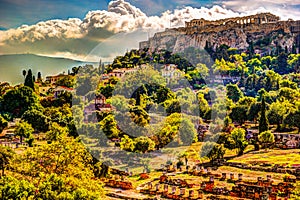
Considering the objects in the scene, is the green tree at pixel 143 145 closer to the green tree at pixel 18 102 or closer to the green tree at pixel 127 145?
the green tree at pixel 127 145

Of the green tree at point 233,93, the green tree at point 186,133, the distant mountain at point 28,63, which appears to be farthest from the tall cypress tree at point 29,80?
the green tree at point 233,93

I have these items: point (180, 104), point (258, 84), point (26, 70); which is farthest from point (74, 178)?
point (258, 84)

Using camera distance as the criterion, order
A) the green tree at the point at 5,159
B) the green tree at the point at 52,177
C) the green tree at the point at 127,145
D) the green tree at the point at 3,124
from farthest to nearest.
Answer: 1. the green tree at the point at 3,124
2. the green tree at the point at 127,145
3. the green tree at the point at 5,159
4. the green tree at the point at 52,177

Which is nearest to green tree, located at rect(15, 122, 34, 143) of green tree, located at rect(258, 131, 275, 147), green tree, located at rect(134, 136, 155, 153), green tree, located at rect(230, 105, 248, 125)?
green tree, located at rect(134, 136, 155, 153)

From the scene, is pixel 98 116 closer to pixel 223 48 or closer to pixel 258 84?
pixel 258 84

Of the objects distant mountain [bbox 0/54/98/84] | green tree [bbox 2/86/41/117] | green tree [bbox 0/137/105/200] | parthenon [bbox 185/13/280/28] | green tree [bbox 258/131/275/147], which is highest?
parthenon [bbox 185/13/280/28]

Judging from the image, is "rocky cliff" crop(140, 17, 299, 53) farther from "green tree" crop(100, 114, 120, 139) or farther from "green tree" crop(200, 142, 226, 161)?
"green tree" crop(200, 142, 226, 161)

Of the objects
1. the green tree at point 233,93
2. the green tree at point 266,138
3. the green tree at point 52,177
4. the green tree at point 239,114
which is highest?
the green tree at point 233,93

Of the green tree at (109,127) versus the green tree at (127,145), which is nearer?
the green tree at (127,145)
